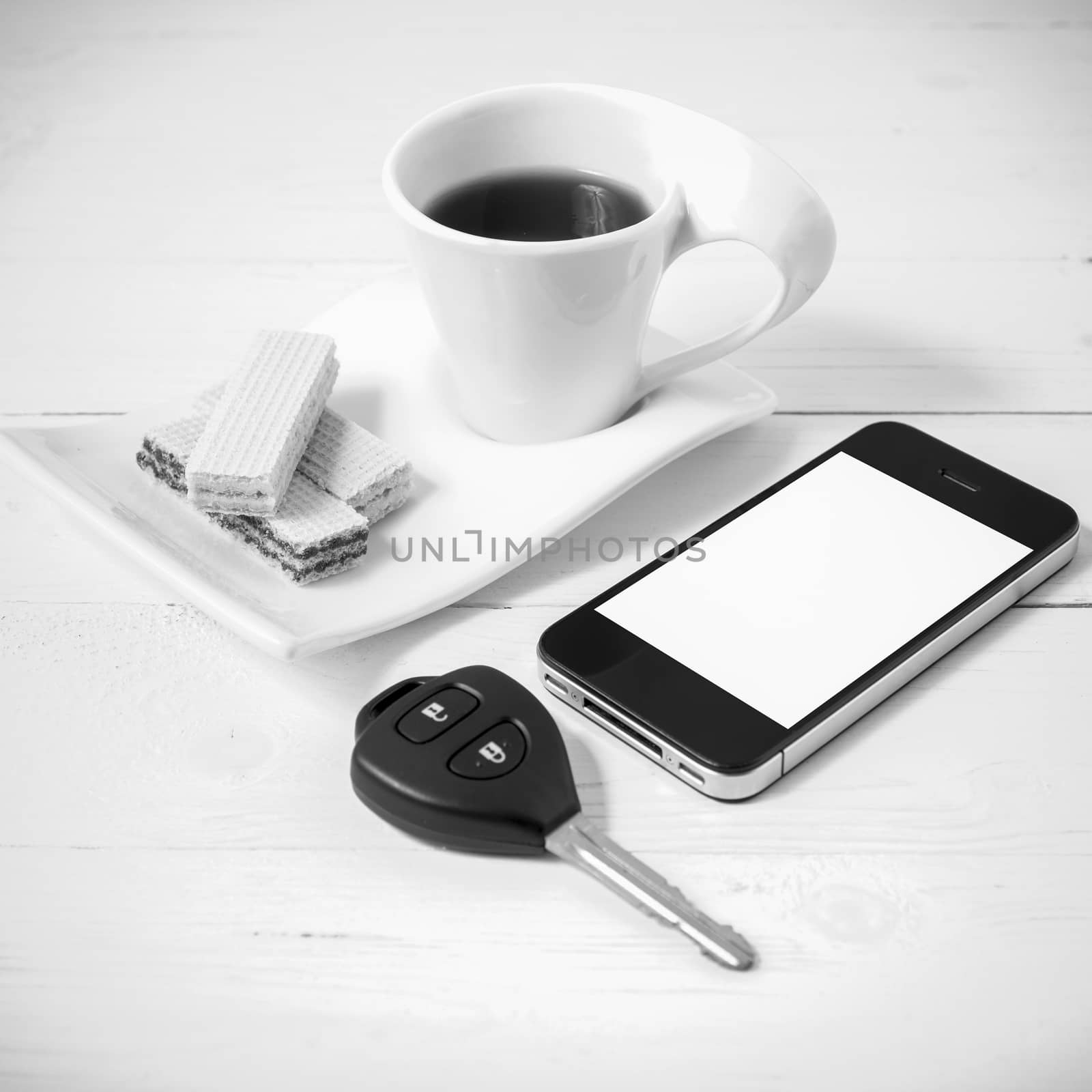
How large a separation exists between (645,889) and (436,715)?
0.40ft

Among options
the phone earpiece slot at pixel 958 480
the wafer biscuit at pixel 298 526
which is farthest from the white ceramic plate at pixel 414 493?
the phone earpiece slot at pixel 958 480

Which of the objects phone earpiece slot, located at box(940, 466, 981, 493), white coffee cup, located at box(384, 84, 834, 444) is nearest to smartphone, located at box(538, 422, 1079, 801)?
phone earpiece slot, located at box(940, 466, 981, 493)

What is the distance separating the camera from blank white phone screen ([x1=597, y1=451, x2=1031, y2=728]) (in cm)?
64

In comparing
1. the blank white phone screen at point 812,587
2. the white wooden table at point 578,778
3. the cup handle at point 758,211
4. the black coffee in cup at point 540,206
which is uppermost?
the cup handle at point 758,211

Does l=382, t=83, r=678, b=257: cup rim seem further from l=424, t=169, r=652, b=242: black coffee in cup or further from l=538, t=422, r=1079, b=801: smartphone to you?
l=538, t=422, r=1079, b=801: smartphone

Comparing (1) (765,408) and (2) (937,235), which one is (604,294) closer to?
(1) (765,408)

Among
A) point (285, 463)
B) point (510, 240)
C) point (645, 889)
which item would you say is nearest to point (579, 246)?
point (510, 240)

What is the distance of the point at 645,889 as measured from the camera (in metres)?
0.56

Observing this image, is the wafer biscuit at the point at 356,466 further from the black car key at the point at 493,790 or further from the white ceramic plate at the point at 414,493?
the black car key at the point at 493,790

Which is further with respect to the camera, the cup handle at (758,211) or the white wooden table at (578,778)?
the cup handle at (758,211)

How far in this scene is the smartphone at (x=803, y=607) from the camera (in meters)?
0.62

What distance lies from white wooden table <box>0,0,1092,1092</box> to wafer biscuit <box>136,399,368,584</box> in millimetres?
51

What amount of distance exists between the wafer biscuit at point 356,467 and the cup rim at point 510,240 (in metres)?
0.12

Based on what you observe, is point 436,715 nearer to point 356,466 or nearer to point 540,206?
point 356,466
